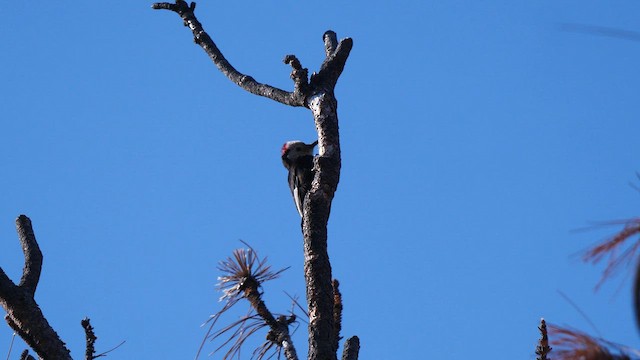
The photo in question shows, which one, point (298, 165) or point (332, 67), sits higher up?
point (298, 165)

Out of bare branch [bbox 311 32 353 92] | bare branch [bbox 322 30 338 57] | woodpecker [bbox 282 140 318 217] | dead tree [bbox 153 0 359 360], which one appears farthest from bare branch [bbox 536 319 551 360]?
woodpecker [bbox 282 140 318 217]

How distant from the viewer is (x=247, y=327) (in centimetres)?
411

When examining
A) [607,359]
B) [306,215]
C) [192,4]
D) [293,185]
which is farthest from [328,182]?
[293,185]

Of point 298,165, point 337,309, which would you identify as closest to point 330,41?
point 337,309

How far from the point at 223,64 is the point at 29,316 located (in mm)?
1628

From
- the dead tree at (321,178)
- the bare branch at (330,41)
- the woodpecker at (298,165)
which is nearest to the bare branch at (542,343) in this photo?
the dead tree at (321,178)

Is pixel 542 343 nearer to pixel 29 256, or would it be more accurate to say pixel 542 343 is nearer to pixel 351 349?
pixel 351 349

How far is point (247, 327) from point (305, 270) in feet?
1.82

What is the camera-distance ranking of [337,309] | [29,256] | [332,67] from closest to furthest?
[337,309] < [332,67] < [29,256]

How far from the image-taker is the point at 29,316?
164 inches

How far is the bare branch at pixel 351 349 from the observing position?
3.80m

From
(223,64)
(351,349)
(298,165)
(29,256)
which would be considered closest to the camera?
(351,349)

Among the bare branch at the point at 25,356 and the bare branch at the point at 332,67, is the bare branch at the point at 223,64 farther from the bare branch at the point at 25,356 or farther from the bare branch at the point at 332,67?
the bare branch at the point at 25,356

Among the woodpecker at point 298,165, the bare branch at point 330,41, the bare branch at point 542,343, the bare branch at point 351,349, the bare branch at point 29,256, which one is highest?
the woodpecker at point 298,165
